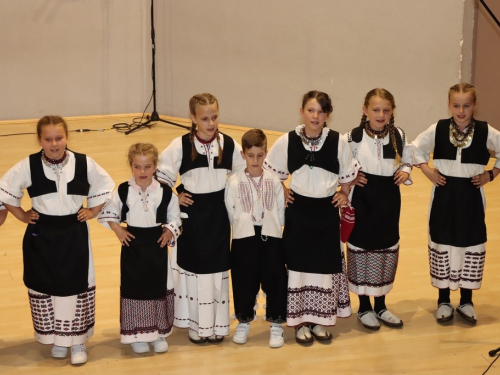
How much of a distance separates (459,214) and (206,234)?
1348 millimetres

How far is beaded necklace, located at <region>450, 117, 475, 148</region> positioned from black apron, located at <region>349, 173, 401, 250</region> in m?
0.39

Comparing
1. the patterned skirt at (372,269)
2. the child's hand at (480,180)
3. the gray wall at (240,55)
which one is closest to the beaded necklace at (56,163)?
the patterned skirt at (372,269)

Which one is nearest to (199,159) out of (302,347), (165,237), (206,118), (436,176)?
(206,118)

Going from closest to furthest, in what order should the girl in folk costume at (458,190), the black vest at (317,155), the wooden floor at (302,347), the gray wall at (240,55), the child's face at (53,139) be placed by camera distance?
1. the child's face at (53,139)
2. the wooden floor at (302,347)
3. the black vest at (317,155)
4. the girl in folk costume at (458,190)
5. the gray wall at (240,55)

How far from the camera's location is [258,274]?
421 centimetres

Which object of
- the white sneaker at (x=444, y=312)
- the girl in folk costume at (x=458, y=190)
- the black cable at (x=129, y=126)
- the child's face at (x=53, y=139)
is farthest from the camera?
the black cable at (x=129, y=126)

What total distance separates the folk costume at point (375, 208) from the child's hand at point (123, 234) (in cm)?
117

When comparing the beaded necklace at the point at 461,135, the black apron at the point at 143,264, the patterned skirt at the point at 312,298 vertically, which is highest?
the beaded necklace at the point at 461,135

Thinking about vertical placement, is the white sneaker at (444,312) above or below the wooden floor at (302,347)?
above

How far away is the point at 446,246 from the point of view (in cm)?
448

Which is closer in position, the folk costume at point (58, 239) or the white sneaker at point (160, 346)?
the folk costume at point (58, 239)

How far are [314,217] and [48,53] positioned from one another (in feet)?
19.4

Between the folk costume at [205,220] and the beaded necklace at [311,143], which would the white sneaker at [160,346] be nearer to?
the folk costume at [205,220]

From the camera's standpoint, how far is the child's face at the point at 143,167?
3977mm
